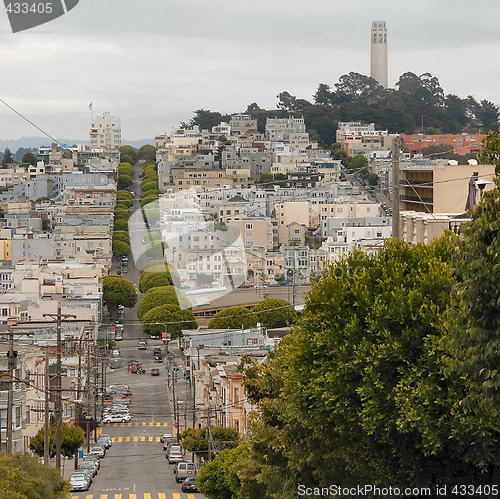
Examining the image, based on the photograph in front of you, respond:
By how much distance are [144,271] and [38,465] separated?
61.9 metres

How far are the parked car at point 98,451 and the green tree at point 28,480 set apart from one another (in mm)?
13636

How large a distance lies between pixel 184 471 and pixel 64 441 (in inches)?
144

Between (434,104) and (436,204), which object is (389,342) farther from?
(434,104)

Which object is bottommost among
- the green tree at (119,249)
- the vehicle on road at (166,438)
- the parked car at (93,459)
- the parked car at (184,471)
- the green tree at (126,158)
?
the vehicle on road at (166,438)

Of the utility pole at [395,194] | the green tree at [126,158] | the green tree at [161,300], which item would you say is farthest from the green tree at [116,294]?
the green tree at [126,158]

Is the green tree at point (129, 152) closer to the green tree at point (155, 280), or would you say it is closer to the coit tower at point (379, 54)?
the coit tower at point (379, 54)

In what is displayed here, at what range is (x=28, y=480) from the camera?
15.5 m

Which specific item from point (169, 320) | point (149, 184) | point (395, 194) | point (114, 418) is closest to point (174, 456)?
point (114, 418)

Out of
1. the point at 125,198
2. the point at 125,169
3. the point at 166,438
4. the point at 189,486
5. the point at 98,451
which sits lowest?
the point at 166,438

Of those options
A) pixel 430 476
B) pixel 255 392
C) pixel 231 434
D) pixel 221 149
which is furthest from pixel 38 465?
pixel 221 149

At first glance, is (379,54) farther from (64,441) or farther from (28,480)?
(28,480)

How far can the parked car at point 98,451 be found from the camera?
3173 cm

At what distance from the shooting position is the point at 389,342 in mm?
12023

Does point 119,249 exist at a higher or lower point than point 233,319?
higher
